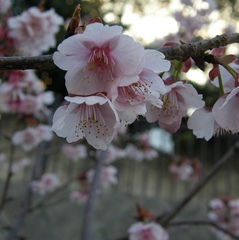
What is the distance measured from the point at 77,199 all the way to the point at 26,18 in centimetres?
141

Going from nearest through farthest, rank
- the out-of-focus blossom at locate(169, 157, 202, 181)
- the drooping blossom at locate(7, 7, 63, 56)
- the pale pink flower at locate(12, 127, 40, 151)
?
the drooping blossom at locate(7, 7, 63, 56), the pale pink flower at locate(12, 127, 40, 151), the out-of-focus blossom at locate(169, 157, 202, 181)

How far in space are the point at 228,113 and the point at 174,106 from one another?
4.2 inches

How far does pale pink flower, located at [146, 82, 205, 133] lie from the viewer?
0.66 meters

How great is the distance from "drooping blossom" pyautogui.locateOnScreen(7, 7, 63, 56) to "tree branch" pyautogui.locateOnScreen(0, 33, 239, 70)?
118cm

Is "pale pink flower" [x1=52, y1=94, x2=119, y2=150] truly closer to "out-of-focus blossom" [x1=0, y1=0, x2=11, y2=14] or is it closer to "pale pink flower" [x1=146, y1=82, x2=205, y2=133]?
"pale pink flower" [x1=146, y1=82, x2=205, y2=133]

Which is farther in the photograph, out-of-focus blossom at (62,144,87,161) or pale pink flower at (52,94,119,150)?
out-of-focus blossom at (62,144,87,161)

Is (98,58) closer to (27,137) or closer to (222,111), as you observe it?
(222,111)

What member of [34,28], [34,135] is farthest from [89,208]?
[34,28]

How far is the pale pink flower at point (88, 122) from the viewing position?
0.56 m

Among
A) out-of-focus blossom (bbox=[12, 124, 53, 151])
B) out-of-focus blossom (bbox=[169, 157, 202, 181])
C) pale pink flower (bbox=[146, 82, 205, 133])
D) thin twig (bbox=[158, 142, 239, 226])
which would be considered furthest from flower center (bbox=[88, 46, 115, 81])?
out-of-focus blossom (bbox=[169, 157, 202, 181])

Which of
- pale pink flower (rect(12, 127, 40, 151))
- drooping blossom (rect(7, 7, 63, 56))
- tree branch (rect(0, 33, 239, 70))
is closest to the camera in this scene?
tree branch (rect(0, 33, 239, 70))

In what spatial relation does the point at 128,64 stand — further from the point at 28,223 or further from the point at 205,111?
the point at 28,223

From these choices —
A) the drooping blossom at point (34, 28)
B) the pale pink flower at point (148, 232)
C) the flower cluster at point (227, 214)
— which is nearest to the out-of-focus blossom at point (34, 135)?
the drooping blossom at point (34, 28)

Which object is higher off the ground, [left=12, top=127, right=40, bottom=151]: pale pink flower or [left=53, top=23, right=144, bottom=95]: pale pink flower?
[left=53, top=23, right=144, bottom=95]: pale pink flower
